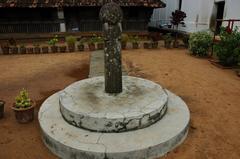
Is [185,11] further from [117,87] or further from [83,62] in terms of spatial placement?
[117,87]

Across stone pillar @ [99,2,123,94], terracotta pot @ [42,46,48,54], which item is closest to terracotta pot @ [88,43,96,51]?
terracotta pot @ [42,46,48,54]

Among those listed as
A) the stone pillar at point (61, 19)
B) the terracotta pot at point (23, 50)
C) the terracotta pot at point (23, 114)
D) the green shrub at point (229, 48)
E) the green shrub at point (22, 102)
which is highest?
the stone pillar at point (61, 19)

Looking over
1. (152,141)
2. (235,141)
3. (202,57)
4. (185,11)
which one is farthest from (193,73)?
(185,11)

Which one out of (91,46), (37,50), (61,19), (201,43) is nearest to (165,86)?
(201,43)

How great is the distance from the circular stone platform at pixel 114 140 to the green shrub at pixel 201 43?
643 cm

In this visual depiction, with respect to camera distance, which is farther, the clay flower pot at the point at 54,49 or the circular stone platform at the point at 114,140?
the clay flower pot at the point at 54,49

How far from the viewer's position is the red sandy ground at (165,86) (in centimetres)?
393

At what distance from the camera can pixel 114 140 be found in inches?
145

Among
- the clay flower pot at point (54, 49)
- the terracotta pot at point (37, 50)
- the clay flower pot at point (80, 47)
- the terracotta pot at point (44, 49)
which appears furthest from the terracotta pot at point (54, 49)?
the clay flower pot at point (80, 47)

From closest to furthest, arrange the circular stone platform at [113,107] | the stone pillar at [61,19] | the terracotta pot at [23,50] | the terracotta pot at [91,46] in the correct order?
1. the circular stone platform at [113,107]
2. the terracotta pot at [23,50]
3. the terracotta pot at [91,46]
4. the stone pillar at [61,19]

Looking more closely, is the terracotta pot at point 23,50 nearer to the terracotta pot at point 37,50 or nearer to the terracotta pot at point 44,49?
the terracotta pot at point 37,50

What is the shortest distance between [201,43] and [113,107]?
7.16m

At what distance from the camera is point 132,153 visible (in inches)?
137

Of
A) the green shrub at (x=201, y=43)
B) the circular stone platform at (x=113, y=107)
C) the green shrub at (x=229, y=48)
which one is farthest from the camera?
the green shrub at (x=201, y=43)
